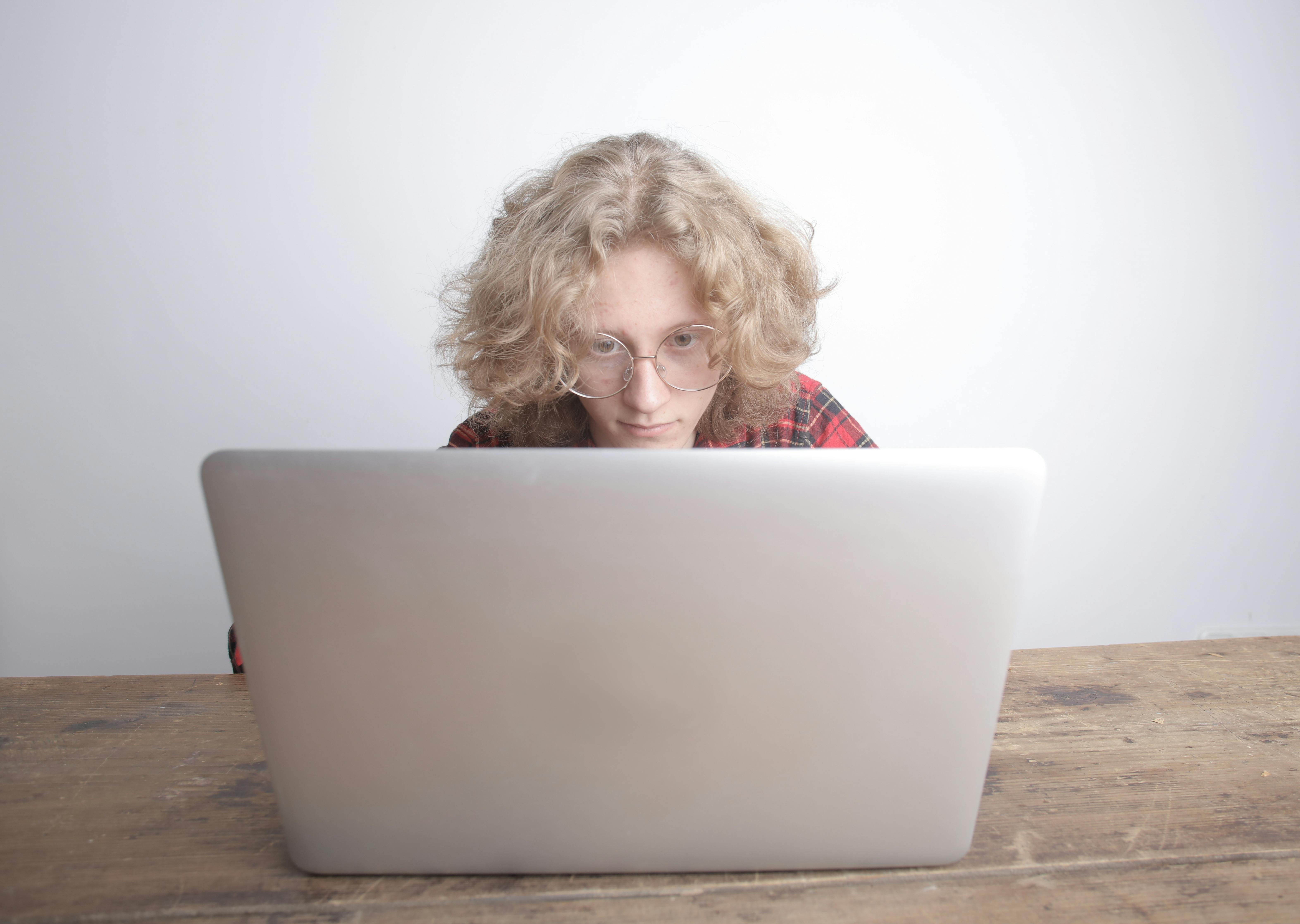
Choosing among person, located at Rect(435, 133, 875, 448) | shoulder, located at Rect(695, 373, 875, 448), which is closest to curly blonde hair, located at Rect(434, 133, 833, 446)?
person, located at Rect(435, 133, 875, 448)

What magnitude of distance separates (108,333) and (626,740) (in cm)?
199

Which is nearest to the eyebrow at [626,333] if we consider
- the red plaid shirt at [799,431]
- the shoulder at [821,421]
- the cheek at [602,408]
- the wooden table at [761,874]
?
the cheek at [602,408]

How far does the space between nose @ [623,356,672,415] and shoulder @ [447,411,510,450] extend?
1.28 ft

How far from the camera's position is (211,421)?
1880 mm

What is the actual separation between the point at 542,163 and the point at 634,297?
101cm

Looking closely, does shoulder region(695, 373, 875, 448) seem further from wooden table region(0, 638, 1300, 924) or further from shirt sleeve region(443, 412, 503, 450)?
wooden table region(0, 638, 1300, 924)

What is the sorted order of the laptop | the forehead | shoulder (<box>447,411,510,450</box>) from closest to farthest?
the laptop → the forehead → shoulder (<box>447,411,510,450</box>)

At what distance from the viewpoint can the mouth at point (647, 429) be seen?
1104mm

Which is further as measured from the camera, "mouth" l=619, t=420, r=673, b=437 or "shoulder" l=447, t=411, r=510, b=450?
"shoulder" l=447, t=411, r=510, b=450

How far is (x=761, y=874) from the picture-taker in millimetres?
512

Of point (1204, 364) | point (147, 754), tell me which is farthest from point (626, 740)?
point (1204, 364)

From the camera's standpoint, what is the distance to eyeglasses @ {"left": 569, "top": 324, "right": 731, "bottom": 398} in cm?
104

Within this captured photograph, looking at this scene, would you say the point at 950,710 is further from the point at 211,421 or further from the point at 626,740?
the point at 211,421

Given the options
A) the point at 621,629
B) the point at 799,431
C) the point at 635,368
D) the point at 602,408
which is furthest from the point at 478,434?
the point at 621,629
